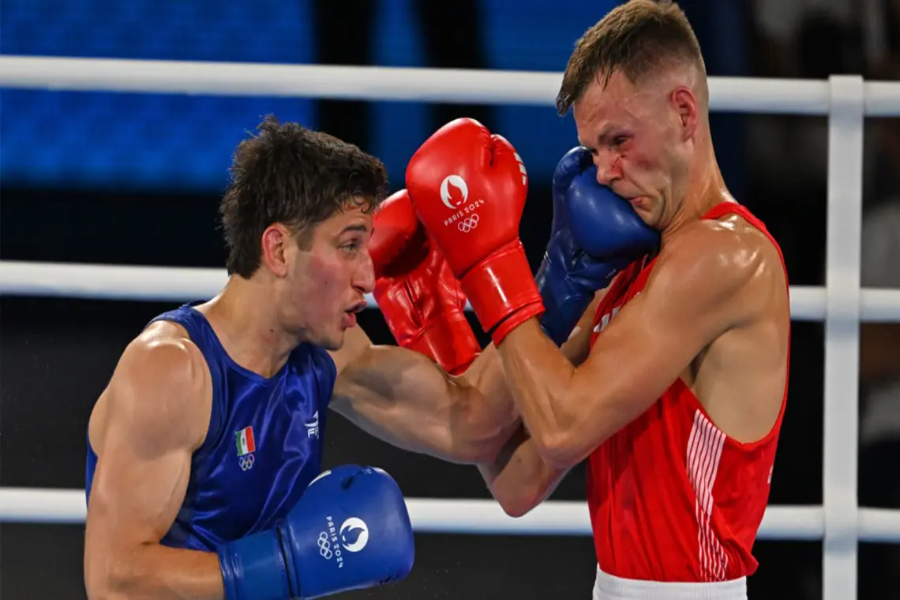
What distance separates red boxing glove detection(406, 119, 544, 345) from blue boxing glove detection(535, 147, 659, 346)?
0.33ft

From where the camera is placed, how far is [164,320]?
1977 mm

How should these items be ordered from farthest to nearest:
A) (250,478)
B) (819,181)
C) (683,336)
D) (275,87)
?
(819,181) < (275,87) < (250,478) < (683,336)

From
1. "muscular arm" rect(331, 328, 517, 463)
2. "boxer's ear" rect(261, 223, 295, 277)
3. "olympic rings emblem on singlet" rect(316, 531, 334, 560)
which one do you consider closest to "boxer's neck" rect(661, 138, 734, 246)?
"muscular arm" rect(331, 328, 517, 463)

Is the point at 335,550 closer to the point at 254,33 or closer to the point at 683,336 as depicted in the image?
the point at 683,336

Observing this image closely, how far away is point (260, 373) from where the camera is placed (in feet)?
6.66

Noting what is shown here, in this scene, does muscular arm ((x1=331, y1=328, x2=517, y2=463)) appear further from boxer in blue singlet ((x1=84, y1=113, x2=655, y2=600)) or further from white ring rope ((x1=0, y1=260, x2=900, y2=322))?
white ring rope ((x1=0, y1=260, x2=900, y2=322))

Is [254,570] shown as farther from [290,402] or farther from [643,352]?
[643,352]

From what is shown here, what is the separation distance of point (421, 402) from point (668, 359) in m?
0.61

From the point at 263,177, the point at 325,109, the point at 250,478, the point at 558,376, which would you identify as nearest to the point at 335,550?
the point at 250,478

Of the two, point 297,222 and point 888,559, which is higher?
point 297,222

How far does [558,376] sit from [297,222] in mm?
549

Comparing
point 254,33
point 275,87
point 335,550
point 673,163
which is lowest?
point 335,550

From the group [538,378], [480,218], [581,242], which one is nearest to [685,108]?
[581,242]

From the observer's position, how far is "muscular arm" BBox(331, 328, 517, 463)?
224 centimetres
